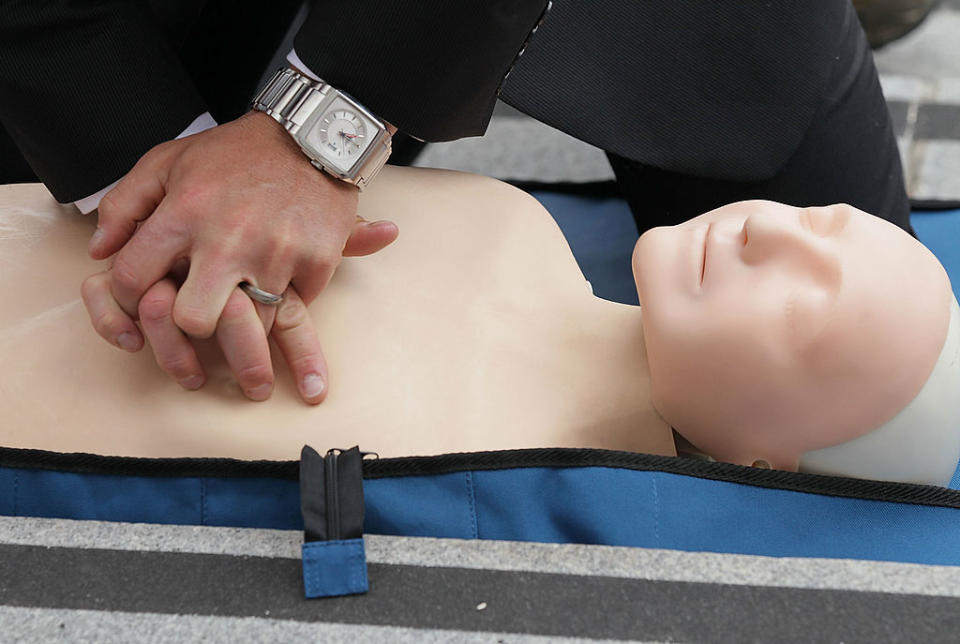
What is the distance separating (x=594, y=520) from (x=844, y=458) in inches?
9.5

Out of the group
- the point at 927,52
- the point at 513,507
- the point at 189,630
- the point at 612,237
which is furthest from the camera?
the point at 927,52

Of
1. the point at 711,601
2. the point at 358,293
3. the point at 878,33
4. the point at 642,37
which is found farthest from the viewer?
the point at 878,33

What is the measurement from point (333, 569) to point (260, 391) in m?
0.20

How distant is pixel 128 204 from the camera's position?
82 centimetres

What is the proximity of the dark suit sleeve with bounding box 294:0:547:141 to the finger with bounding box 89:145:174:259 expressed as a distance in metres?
0.18

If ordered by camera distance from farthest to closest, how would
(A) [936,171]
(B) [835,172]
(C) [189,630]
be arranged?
(A) [936,171] < (B) [835,172] < (C) [189,630]

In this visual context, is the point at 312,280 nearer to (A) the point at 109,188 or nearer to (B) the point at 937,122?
(A) the point at 109,188

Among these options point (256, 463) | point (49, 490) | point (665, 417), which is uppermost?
point (665, 417)

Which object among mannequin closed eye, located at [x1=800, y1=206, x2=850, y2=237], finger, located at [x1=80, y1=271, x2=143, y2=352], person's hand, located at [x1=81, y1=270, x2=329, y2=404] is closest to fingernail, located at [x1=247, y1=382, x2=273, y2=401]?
person's hand, located at [x1=81, y1=270, x2=329, y2=404]

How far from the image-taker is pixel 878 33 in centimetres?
216

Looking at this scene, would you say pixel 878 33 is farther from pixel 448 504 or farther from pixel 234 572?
pixel 234 572

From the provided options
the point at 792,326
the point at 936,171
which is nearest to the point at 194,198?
the point at 792,326

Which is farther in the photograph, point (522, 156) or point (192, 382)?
point (522, 156)

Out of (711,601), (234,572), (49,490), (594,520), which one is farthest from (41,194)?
(711,601)
